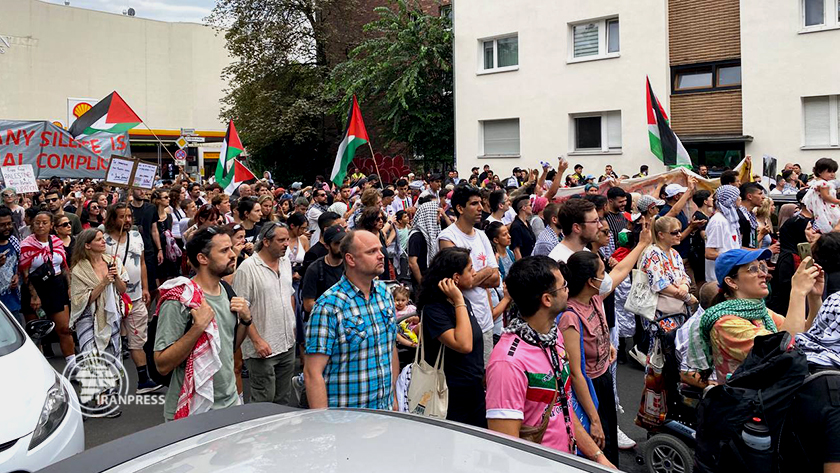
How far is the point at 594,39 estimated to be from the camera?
2423cm

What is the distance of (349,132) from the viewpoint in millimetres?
14625

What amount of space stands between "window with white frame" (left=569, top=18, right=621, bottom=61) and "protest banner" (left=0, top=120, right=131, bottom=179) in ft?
50.8

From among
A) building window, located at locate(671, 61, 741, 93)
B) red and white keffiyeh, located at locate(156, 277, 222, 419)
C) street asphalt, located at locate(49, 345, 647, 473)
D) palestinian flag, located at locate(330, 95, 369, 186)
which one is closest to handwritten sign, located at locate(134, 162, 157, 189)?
palestinian flag, located at locate(330, 95, 369, 186)

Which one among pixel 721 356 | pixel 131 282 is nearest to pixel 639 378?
pixel 721 356

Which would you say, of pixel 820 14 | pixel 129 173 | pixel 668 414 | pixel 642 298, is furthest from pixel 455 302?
pixel 820 14

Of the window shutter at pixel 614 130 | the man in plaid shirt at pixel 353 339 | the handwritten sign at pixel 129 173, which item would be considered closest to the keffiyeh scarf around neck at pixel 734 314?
the man in plaid shirt at pixel 353 339

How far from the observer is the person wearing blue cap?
14.0 ft

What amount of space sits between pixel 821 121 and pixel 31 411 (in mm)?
21055

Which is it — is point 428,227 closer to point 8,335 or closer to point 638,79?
point 8,335

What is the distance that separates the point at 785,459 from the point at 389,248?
24.4 feet

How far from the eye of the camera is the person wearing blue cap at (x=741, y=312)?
427 cm

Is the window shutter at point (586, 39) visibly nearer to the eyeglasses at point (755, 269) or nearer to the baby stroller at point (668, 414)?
the baby stroller at point (668, 414)

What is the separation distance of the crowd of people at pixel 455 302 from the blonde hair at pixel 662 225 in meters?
0.02

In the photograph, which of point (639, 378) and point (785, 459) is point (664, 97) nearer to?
point (639, 378)
